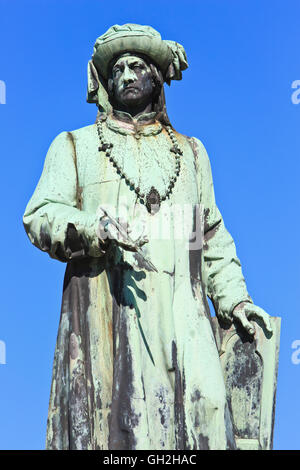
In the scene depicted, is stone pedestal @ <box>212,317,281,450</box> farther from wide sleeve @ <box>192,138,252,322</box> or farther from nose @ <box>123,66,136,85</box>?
nose @ <box>123,66,136,85</box>

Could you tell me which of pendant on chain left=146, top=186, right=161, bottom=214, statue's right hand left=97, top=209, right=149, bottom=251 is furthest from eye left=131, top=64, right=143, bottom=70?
statue's right hand left=97, top=209, right=149, bottom=251

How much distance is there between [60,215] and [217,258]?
1.68 m

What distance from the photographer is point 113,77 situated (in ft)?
41.3

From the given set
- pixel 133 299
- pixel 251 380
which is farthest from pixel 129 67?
pixel 251 380

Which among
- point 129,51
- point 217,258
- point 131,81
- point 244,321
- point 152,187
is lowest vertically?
point 244,321

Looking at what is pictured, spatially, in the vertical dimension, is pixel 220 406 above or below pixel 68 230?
below

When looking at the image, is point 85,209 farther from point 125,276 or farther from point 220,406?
point 220,406

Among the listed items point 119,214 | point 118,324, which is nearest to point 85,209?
point 119,214

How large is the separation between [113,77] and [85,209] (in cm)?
135

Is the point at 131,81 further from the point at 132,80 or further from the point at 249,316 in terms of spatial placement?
the point at 249,316

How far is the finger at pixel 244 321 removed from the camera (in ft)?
39.7

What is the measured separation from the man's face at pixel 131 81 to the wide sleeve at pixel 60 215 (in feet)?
2.14

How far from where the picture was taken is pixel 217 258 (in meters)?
12.5
